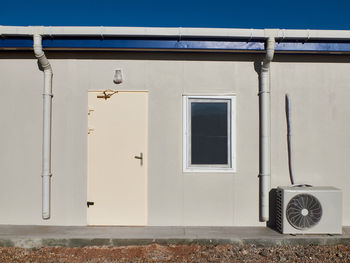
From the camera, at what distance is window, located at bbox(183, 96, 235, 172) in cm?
485

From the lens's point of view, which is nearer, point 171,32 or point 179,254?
point 179,254

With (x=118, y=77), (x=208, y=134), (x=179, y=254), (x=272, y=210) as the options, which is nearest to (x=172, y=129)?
(x=208, y=134)

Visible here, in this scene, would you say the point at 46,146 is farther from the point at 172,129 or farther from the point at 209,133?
the point at 209,133

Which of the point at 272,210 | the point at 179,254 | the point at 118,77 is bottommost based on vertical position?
the point at 179,254

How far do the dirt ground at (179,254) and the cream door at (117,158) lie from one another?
0.69m

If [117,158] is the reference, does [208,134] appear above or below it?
above

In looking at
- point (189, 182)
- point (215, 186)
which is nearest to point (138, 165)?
point (189, 182)

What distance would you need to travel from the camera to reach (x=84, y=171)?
15.9ft

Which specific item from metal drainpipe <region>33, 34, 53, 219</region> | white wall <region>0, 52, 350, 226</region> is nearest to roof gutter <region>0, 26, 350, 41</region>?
white wall <region>0, 52, 350, 226</region>

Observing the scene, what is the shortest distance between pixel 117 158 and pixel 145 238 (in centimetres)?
122

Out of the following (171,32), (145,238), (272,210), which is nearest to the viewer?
(145,238)

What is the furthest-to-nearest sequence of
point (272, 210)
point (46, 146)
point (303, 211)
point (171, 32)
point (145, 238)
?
1. point (272, 210)
2. point (46, 146)
3. point (171, 32)
4. point (303, 211)
5. point (145, 238)

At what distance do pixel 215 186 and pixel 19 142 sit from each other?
2950 millimetres

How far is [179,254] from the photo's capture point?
4.05 m
